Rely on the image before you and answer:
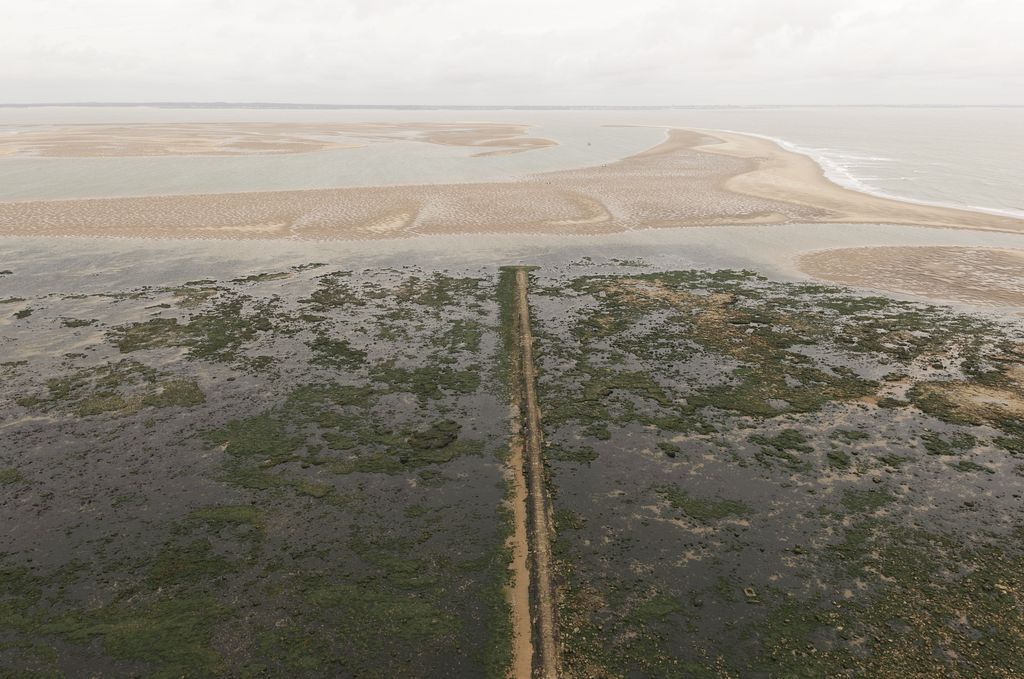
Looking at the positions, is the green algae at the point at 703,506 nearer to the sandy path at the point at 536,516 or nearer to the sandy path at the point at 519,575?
the sandy path at the point at 536,516

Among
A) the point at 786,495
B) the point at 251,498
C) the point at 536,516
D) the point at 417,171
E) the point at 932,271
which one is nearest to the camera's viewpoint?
→ the point at 536,516

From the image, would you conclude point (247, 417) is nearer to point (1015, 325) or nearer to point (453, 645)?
point (453, 645)

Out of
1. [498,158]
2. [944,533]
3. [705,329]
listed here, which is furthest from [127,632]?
[498,158]

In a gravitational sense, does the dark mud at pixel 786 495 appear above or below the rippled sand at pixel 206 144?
below

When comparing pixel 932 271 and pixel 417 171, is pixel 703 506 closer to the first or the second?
pixel 932 271

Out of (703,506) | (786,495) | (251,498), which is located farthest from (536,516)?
(251,498)

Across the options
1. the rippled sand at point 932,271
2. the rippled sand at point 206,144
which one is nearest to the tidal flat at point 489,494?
the rippled sand at point 932,271
